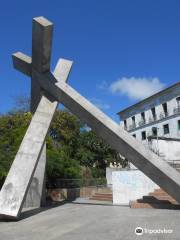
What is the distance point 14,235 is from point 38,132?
5079 mm

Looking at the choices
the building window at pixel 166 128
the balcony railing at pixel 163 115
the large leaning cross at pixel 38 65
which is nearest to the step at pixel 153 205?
the large leaning cross at pixel 38 65

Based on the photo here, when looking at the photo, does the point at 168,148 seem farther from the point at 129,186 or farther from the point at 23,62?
the point at 23,62

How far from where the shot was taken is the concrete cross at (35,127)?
37.1ft

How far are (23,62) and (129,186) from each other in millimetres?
7633

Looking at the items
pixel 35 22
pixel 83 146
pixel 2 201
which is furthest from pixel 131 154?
pixel 83 146

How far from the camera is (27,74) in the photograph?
615 inches

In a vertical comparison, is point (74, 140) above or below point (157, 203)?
above

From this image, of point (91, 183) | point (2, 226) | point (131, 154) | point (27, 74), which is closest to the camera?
point (2, 226)

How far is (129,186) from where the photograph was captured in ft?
54.2

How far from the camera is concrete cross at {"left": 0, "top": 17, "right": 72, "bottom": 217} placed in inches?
445

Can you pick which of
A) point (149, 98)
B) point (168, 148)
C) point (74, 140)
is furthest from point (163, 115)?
point (168, 148)

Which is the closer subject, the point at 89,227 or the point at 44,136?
the point at 89,227

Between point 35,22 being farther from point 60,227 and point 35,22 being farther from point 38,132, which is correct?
point 60,227

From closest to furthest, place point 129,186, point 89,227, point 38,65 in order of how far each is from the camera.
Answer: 1. point 89,227
2. point 38,65
3. point 129,186
